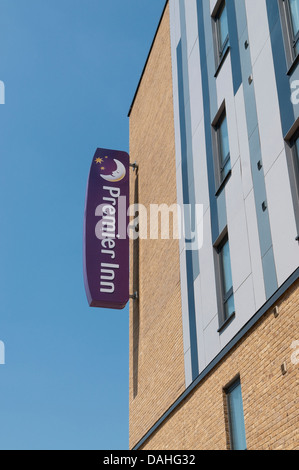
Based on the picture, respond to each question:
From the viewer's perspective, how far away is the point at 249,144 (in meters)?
16.1

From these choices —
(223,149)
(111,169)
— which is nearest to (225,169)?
(223,149)

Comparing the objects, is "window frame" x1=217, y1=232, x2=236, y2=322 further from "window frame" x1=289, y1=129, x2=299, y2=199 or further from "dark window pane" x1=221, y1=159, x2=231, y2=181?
"window frame" x1=289, y1=129, x2=299, y2=199

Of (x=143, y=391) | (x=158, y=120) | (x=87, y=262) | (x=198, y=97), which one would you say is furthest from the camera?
(x=158, y=120)

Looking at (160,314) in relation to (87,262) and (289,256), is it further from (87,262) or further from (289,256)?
(289,256)

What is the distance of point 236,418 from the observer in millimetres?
15164

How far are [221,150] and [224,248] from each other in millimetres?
2919

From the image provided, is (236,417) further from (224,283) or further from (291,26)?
(291,26)

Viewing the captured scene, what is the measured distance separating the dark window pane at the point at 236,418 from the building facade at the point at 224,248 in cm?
2
